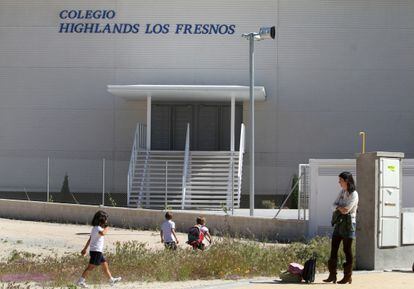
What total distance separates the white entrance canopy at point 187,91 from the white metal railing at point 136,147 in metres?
1.64

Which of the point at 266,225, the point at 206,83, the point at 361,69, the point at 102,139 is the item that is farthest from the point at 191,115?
the point at 266,225

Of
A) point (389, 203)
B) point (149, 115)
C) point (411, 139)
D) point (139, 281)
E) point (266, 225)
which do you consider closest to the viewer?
point (139, 281)

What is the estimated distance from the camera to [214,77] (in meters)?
40.1

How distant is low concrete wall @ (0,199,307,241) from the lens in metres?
25.0

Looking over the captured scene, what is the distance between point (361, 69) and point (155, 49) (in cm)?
1036

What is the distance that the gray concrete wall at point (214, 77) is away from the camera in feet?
130

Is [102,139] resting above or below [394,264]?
above

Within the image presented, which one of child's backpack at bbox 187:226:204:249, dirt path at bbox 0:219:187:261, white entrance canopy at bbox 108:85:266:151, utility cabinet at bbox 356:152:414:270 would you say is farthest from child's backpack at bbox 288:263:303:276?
white entrance canopy at bbox 108:85:266:151

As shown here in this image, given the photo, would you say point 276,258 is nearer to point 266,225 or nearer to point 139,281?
point 139,281

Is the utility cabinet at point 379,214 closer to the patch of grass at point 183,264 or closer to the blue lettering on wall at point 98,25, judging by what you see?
the patch of grass at point 183,264

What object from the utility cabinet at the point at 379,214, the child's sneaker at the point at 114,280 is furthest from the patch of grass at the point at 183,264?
the utility cabinet at the point at 379,214

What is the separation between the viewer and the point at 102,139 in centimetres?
4038

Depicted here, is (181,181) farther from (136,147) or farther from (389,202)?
(389,202)

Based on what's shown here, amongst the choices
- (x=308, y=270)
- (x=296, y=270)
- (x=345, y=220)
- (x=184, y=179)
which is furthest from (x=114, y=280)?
(x=184, y=179)
